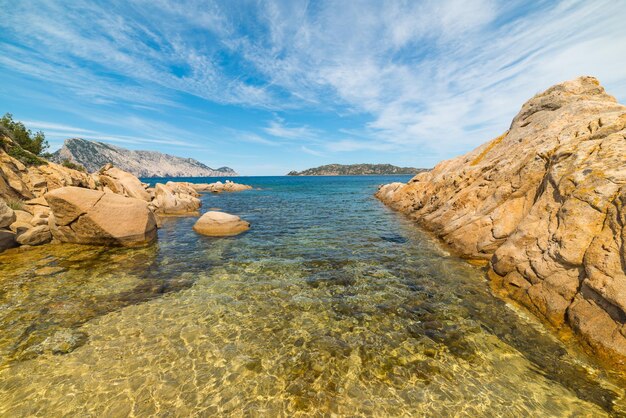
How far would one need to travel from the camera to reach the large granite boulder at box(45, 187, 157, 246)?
A: 48.9ft

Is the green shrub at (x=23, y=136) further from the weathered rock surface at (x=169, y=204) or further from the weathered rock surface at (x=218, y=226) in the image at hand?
the weathered rock surface at (x=218, y=226)

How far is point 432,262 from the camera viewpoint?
45.6 feet

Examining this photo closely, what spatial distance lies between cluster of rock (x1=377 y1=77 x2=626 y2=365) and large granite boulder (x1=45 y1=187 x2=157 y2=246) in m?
20.5

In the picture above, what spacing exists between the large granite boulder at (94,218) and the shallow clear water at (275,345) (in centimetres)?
272

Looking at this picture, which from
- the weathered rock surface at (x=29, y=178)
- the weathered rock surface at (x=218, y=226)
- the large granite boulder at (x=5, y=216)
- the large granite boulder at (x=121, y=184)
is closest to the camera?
the large granite boulder at (x=5, y=216)

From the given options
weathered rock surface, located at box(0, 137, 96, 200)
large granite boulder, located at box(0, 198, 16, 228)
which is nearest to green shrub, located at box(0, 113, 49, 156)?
weathered rock surface, located at box(0, 137, 96, 200)

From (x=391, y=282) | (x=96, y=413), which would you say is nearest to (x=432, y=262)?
(x=391, y=282)

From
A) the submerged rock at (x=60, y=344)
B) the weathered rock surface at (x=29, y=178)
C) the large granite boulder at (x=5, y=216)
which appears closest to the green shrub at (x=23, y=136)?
the weathered rock surface at (x=29, y=178)

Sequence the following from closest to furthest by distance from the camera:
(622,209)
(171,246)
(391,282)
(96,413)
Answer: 1. (96,413)
2. (622,209)
3. (391,282)
4. (171,246)

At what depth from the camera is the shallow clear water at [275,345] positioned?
18.3ft

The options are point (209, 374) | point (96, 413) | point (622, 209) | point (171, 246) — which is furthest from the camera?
point (171, 246)

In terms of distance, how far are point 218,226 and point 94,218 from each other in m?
7.70

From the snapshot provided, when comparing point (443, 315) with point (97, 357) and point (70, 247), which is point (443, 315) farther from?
point (70, 247)

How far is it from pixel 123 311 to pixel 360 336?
8.25m
